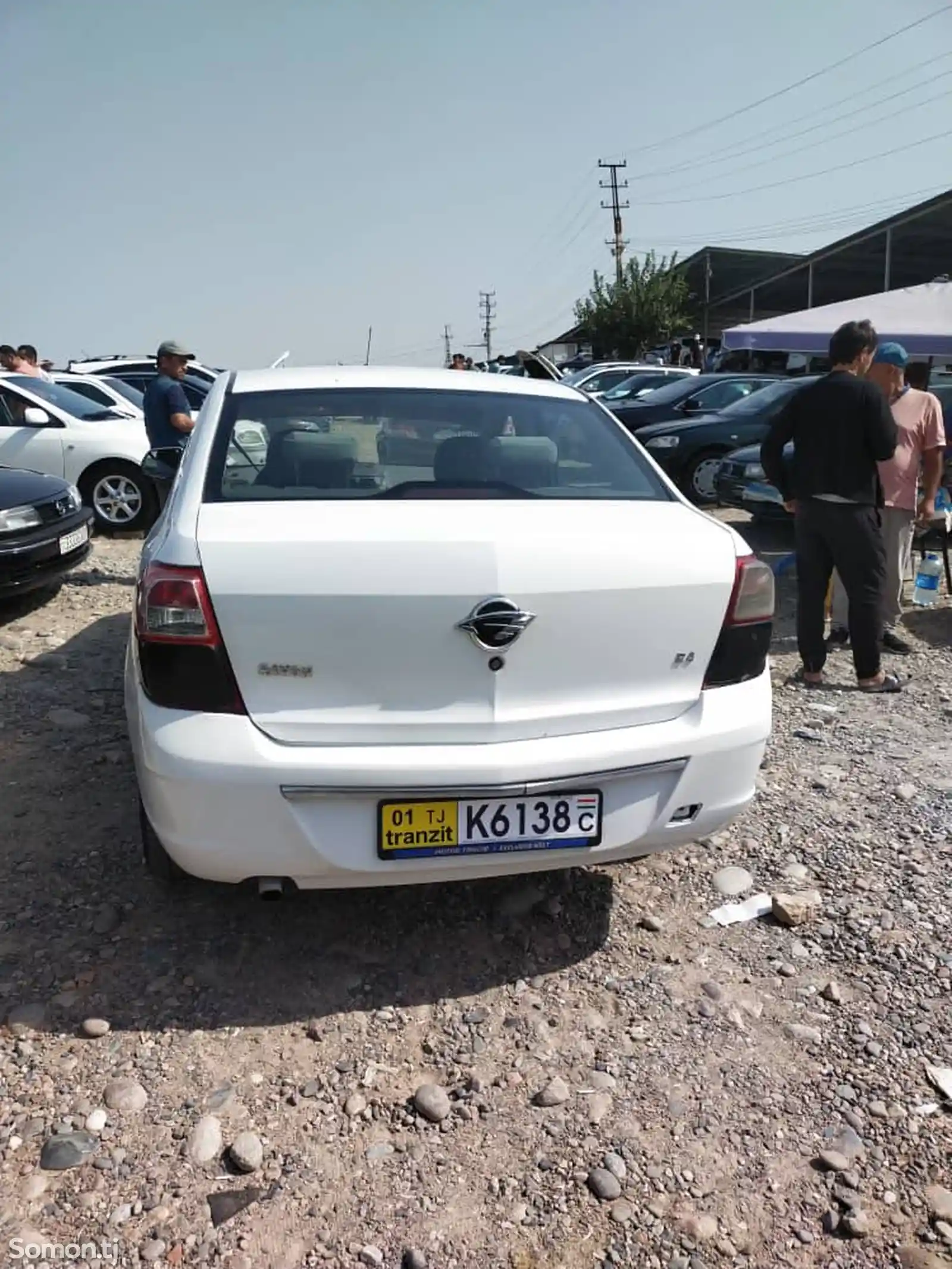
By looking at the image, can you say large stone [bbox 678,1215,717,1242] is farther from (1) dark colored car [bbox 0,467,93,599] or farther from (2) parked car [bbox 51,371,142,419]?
(2) parked car [bbox 51,371,142,419]

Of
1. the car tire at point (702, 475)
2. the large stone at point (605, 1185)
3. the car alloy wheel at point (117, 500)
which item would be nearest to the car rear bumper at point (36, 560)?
the car alloy wheel at point (117, 500)

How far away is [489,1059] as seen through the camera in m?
2.40

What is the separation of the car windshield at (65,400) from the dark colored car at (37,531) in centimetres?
269

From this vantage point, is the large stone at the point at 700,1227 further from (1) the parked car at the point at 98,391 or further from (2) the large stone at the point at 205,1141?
(1) the parked car at the point at 98,391

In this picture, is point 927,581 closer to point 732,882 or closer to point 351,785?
point 732,882

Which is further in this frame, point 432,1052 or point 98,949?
point 98,949

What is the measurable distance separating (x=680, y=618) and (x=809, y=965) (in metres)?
1.09

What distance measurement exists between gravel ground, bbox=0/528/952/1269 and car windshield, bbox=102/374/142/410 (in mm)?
9969

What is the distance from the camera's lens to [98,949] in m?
2.75

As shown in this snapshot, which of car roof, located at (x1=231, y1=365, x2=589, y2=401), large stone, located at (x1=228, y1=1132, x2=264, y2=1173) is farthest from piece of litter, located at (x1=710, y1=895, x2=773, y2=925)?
car roof, located at (x1=231, y1=365, x2=589, y2=401)

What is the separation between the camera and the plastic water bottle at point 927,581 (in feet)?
21.8

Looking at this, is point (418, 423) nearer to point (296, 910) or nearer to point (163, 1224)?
point (296, 910)

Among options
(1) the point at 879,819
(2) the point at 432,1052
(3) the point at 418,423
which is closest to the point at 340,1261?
(2) the point at 432,1052

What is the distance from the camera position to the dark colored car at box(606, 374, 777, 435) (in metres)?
13.3
